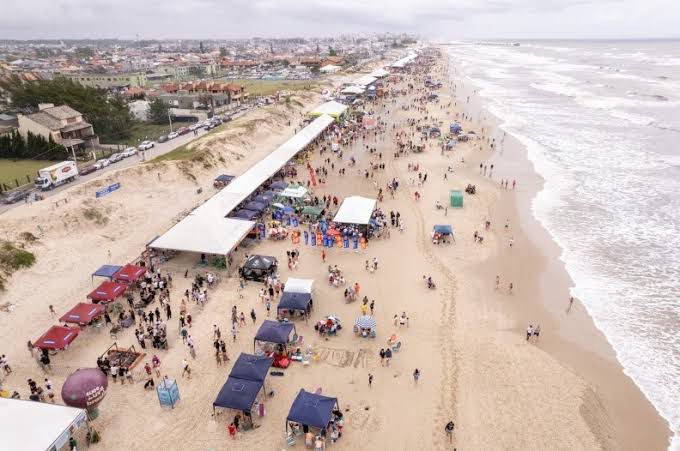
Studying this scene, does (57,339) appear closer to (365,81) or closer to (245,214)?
(245,214)

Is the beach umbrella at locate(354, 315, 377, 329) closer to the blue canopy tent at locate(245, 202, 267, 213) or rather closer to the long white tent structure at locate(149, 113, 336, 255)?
the long white tent structure at locate(149, 113, 336, 255)

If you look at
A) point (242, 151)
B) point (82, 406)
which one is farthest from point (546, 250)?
point (242, 151)

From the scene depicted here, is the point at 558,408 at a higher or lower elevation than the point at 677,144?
lower

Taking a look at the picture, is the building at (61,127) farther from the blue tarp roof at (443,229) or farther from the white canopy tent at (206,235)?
the blue tarp roof at (443,229)

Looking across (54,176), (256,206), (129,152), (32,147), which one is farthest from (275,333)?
(32,147)

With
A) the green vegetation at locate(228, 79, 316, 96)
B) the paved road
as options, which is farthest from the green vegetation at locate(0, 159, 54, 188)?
the green vegetation at locate(228, 79, 316, 96)

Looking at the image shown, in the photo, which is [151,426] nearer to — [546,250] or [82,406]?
[82,406]
